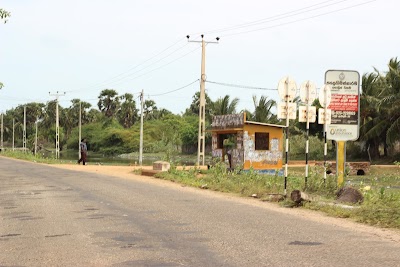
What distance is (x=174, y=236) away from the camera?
8.79 metres

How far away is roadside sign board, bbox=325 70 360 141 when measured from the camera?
17.7 m

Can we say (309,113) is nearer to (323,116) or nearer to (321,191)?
(323,116)

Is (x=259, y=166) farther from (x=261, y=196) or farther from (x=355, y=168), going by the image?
(x=261, y=196)

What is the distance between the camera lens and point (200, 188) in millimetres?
19797

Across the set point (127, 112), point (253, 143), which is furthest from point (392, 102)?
point (127, 112)

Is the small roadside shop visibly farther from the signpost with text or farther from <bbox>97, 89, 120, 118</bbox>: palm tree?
<bbox>97, 89, 120, 118</bbox>: palm tree

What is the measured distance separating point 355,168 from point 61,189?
68.8 feet

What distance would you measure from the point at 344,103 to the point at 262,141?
18.1 metres

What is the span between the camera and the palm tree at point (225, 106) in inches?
2245

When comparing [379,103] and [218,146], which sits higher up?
[379,103]

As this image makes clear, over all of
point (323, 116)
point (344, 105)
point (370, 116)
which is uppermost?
point (370, 116)

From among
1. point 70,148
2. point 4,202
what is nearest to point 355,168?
point 4,202

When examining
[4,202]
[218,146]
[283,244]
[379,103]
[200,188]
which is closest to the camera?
[283,244]

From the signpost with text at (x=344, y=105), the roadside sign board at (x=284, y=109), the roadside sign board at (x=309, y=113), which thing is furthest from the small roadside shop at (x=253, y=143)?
the roadside sign board at (x=284, y=109)
